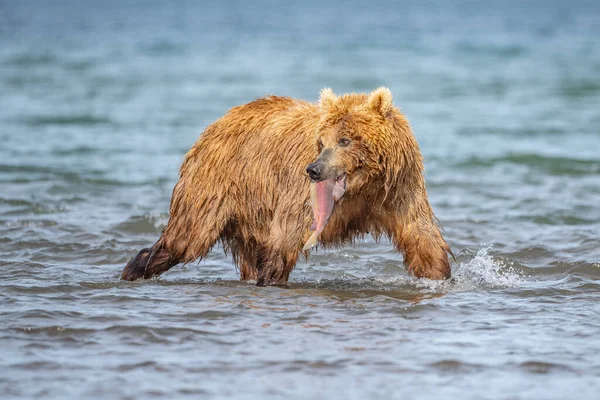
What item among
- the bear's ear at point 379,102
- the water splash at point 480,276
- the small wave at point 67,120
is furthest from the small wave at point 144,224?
the small wave at point 67,120

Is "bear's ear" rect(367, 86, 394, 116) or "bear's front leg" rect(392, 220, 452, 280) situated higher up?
"bear's ear" rect(367, 86, 394, 116)

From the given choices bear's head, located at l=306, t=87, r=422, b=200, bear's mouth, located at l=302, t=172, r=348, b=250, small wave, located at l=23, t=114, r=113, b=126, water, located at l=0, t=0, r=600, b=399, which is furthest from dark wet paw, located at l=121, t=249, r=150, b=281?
small wave, located at l=23, t=114, r=113, b=126

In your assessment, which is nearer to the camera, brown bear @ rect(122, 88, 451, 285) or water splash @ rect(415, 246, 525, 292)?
brown bear @ rect(122, 88, 451, 285)

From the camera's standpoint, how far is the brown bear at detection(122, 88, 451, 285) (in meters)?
6.32

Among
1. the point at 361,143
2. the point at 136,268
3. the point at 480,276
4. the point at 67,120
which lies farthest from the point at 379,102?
the point at 67,120

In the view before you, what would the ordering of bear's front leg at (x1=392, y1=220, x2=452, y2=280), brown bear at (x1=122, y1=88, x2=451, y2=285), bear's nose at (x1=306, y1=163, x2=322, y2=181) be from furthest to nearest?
bear's front leg at (x1=392, y1=220, x2=452, y2=280)
brown bear at (x1=122, y1=88, x2=451, y2=285)
bear's nose at (x1=306, y1=163, x2=322, y2=181)

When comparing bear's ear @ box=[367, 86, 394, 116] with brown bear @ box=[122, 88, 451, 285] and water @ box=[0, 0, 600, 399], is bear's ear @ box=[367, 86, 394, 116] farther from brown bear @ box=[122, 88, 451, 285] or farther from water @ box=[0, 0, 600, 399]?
water @ box=[0, 0, 600, 399]

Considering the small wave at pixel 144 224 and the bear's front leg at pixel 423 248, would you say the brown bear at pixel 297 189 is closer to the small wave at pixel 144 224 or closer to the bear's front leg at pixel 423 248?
the bear's front leg at pixel 423 248

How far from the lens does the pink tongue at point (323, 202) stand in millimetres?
6309

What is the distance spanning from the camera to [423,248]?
6652 mm

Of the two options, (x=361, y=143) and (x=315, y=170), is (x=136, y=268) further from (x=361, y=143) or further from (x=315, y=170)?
(x=361, y=143)

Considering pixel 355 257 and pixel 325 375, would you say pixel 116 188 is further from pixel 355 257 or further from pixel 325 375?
pixel 325 375

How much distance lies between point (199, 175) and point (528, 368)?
2.92 metres

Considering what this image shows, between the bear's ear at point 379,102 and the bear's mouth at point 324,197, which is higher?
the bear's ear at point 379,102
